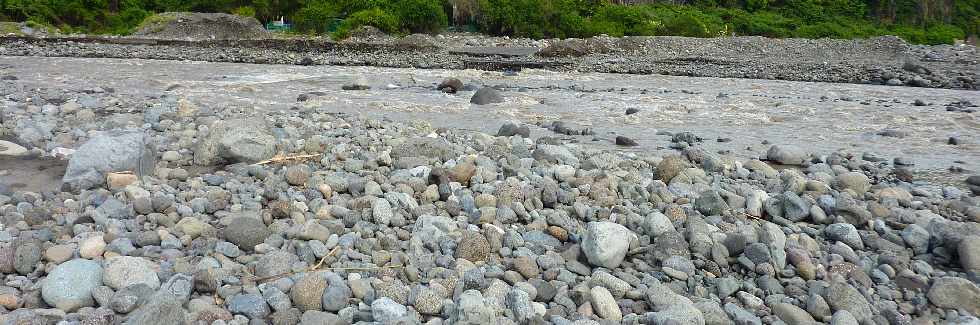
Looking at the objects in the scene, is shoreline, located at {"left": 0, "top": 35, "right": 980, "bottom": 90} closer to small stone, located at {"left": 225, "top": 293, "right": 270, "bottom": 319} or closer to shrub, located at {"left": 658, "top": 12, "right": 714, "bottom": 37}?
shrub, located at {"left": 658, "top": 12, "right": 714, "bottom": 37}

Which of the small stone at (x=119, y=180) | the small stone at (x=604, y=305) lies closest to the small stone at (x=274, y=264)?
the small stone at (x=604, y=305)

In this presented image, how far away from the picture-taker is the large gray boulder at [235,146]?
4984 millimetres

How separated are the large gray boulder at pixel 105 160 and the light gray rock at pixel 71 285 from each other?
145 centimetres

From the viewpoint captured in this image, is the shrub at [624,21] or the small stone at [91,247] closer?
the small stone at [91,247]

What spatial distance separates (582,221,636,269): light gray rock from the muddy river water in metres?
3.55

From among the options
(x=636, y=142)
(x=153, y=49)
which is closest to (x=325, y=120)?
(x=636, y=142)

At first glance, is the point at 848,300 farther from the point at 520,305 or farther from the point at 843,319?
the point at 520,305

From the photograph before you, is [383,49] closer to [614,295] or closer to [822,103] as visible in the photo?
[822,103]

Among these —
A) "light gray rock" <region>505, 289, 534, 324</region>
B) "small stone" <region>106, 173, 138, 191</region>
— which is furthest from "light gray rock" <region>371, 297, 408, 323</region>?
"small stone" <region>106, 173, 138, 191</region>

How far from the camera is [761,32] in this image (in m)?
34.7

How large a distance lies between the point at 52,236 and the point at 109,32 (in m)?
27.5

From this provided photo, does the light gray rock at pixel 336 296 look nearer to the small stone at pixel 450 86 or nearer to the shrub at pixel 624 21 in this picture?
the small stone at pixel 450 86

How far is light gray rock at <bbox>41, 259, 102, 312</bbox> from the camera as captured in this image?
2791 mm

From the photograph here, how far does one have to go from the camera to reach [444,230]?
366 centimetres
